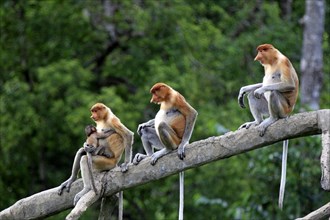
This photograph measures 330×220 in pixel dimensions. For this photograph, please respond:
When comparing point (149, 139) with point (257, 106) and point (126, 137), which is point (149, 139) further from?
point (257, 106)

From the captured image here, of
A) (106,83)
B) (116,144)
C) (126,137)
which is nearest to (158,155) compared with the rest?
(126,137)

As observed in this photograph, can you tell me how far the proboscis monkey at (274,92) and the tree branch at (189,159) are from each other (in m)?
0.14

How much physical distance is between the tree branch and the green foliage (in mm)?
5427

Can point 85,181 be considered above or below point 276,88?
below

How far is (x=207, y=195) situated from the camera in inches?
560

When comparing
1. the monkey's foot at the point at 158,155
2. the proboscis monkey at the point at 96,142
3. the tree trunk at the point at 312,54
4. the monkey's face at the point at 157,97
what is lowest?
the monkey's foot at the point at 158,155

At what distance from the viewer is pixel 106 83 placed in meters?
15.2

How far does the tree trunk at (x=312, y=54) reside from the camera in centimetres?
1495

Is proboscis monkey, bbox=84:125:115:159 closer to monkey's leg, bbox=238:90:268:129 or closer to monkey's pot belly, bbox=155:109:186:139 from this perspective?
monkey's pot belly, bbox=155:109:186:139

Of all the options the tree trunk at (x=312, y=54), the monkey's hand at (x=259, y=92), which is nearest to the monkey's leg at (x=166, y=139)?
the monkey's hand at (x=259, y=92)

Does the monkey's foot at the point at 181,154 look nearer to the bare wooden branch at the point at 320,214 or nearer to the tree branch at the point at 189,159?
the tree branch at the point at 189,159

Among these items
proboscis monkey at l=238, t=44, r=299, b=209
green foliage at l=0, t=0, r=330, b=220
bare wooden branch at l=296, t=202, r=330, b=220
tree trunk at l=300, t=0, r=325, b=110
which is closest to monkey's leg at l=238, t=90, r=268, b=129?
proboscis monkey at l=238, t=44, r=299, b=209

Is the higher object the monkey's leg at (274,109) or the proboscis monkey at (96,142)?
the proboscis monkey at (96,142)

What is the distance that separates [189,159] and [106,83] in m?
7.70
